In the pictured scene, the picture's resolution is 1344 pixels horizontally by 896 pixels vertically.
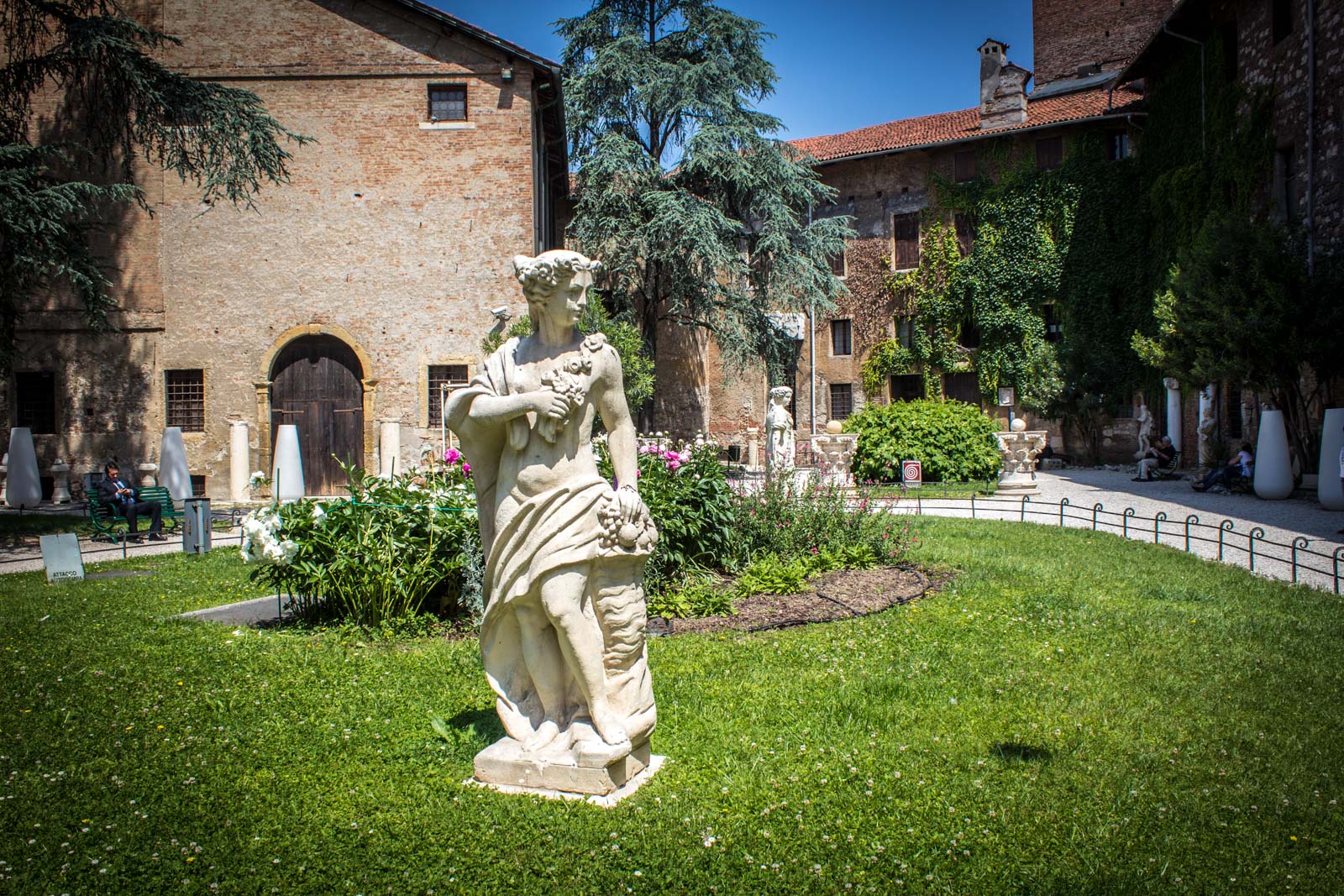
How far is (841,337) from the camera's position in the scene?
33688 mm

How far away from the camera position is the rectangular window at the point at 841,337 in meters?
33.5

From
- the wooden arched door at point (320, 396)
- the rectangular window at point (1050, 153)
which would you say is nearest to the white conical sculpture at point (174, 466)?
the wooden arched door at point (320, 396)

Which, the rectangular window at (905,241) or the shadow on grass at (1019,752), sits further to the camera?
the rectangular window at (905,241)

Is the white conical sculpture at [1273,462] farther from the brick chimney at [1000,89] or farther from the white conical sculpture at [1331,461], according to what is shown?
the brick chimney at [1000,89]

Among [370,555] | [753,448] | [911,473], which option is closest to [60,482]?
[370,555]

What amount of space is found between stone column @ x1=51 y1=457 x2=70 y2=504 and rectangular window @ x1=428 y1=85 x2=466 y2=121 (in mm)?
10960

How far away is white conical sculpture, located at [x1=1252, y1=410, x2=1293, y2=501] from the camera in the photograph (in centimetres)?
1634

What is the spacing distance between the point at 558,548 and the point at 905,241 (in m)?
30.6

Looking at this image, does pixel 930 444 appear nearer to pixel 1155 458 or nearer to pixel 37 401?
pixel 1155 458

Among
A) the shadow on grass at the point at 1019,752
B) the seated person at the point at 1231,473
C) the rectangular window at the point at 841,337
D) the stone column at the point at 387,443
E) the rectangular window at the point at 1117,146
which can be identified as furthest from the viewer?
the rectangular window at the point at 841,337

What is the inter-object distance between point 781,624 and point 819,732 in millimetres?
2348

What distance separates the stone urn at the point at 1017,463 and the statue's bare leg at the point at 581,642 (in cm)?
1581

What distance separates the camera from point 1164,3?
1313 inches

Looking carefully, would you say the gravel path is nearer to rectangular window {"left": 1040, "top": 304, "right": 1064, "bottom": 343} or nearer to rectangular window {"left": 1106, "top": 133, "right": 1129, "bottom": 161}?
rectangular window {"left": 1040, "top": 304, "right": 1064, "bottom": 343}
